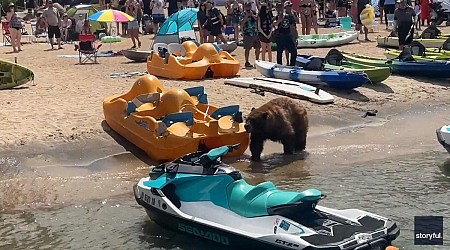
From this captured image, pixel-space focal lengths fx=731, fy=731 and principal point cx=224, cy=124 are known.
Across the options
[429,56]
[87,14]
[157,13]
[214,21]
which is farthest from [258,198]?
[87,14]

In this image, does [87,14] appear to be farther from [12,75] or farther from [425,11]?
[425,11]

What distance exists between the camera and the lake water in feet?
25.1

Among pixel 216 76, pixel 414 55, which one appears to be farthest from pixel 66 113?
pixel 414 55

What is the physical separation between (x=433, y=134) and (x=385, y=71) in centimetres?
317

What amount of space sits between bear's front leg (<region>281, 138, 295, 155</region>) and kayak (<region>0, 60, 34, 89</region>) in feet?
22.9

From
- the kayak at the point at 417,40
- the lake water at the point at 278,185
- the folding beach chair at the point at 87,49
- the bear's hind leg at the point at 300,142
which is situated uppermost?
the folding beach chair at the point at 87,49

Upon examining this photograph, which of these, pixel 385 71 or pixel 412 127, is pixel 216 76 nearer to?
pixel 385 71

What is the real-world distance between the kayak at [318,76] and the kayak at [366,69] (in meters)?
0.44

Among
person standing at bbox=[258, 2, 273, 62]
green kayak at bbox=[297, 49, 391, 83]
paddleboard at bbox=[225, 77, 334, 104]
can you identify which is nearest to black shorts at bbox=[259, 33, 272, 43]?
person standing at bbox=[258, 2, 273, 62]

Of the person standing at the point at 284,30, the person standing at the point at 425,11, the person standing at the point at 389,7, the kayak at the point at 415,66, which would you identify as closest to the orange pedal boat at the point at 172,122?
the person standing at the point at 284,30

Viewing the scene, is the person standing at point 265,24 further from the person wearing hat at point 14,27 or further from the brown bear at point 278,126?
the person wearing hat at point 14,27

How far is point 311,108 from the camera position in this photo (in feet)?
45.3

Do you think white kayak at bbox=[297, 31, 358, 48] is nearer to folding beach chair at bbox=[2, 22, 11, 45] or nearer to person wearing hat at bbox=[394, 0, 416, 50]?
person wearing hat at bbox=[394, 0, 416, 50]

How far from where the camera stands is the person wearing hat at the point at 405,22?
18828mm
